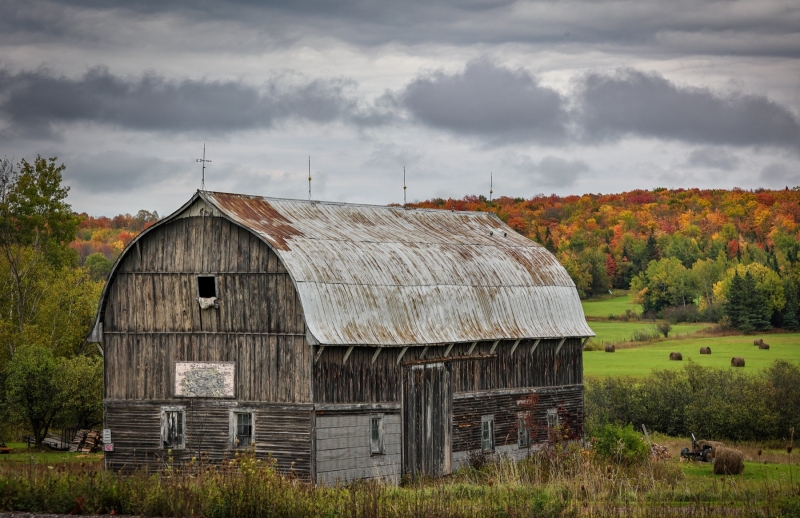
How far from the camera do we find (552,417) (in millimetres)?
40031

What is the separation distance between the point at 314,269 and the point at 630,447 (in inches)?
479

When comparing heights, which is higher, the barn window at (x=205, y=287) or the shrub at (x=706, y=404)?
the barn window at (x=205, y=287)

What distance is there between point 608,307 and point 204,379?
79911 mm

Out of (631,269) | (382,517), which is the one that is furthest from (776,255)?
(382,517)

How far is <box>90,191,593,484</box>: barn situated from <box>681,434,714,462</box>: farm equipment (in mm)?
7872

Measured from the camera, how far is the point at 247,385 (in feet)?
103

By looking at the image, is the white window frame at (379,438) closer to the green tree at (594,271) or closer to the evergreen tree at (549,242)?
the green tree at (594,271)

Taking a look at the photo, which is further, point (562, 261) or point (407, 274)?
point (562, 261)

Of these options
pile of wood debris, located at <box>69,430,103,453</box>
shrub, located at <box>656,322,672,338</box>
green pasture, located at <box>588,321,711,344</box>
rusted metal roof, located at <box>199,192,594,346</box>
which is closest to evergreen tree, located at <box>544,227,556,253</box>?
green pasture, located at <box>588,321,711,344</box>

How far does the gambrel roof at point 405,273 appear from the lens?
31469 millimetres

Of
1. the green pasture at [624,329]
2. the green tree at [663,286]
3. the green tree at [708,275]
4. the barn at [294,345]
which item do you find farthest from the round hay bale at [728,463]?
the green tree at [708,275]

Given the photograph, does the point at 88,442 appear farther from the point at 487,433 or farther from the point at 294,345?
the point at 294,345

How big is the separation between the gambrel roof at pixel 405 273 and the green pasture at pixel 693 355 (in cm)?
2459

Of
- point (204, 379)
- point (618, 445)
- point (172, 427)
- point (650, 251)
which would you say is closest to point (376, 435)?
point (204, 379)
